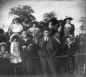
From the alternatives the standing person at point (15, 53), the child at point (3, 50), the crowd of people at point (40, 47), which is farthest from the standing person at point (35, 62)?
the child at point (3, 50)

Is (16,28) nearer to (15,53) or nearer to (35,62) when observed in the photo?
(15,53)

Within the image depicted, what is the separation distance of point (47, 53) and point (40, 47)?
79mm

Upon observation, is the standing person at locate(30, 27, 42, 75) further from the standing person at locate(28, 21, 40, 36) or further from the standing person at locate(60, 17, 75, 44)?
the standing person at locate(60, 17, 75, 44)

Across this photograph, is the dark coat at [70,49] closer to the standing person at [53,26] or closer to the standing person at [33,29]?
the standing person at [53,26]

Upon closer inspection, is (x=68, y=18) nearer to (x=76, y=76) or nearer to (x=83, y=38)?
(x=83, y=38)

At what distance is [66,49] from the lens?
1.63 meters

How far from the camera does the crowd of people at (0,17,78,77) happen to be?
5.31 ft

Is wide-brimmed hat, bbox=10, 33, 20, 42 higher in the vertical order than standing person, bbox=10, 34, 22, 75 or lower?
higher

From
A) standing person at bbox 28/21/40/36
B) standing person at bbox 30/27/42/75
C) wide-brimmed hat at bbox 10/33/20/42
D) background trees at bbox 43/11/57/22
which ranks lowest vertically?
standing person at bbox 30/27/42/75

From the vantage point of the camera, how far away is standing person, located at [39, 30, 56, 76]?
1.62 m

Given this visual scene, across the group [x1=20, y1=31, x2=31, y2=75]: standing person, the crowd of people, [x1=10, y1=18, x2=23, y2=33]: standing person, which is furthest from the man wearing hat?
[x1=10, y1=18, x2=23, y2=33]: standing person

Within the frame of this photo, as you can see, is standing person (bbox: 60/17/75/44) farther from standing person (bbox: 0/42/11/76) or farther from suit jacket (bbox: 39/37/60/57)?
standing person (bbox: 0/42/11/76)

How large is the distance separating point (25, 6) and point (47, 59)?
499 mm

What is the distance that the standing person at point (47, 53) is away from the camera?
1621 mm
